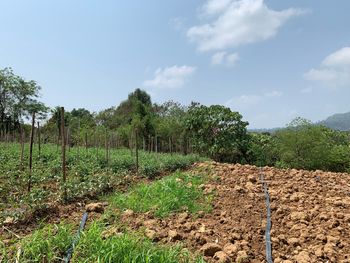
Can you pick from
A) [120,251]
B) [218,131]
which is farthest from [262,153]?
[120,251]

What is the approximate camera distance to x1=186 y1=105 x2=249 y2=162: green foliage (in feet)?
49.8

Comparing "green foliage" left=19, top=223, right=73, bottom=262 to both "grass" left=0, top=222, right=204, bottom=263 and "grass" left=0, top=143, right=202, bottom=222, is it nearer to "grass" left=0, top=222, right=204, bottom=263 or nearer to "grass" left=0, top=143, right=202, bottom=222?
"grass" left=0, top=222, right=204, bottom=263

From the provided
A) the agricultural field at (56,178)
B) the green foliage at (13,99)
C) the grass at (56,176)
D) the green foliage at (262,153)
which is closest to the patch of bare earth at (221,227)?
the agricultural field at (56,178)

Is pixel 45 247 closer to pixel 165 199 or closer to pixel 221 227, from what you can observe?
pixel 221 227

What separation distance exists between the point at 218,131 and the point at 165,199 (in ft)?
33.5

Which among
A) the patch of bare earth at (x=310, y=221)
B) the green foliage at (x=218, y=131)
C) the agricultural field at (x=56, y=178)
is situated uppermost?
the green foliage at (x=218, y=131)

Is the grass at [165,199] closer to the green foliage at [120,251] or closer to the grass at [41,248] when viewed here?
the green foliage at [120,251]

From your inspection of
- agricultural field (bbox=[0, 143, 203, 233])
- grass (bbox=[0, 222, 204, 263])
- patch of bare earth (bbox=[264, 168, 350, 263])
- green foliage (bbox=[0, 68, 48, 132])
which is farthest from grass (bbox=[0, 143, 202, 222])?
green foliage (bbox=[0, 68, 48, 132])

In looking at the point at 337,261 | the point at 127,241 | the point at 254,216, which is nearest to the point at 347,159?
the point at 254,216

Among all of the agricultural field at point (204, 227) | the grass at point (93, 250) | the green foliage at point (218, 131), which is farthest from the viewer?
the green foliage at point (218, 131)

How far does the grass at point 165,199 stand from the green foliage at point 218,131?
868cm

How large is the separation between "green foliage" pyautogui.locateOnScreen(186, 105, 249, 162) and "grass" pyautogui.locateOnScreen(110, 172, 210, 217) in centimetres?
868

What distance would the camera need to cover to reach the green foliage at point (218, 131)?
15.2m

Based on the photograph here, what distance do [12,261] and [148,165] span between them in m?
6.22
